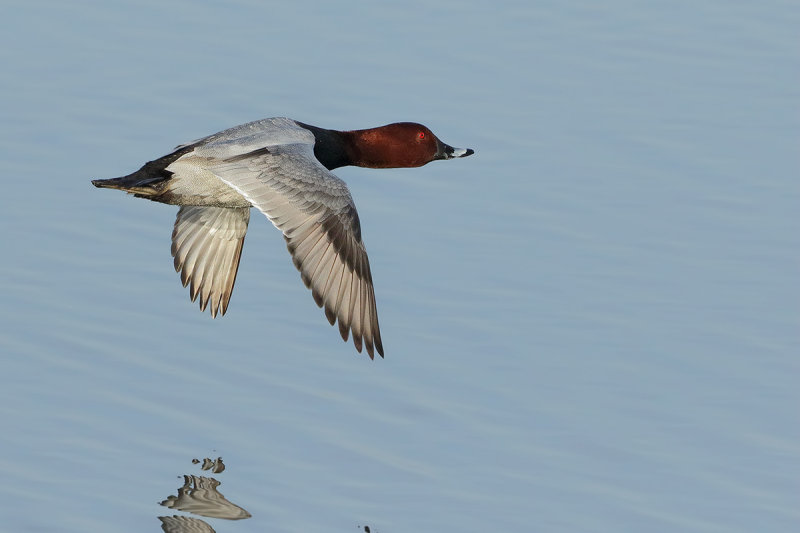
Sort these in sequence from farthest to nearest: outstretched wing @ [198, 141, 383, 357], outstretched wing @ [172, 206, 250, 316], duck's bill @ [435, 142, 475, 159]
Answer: duck's bill @ [435, 142, 475, 159]
outstretched wing @ [172, 206, 250, 316]
outstretched wing @ [198, 141, 383, 357]

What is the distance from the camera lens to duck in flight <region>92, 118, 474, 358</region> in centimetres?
835

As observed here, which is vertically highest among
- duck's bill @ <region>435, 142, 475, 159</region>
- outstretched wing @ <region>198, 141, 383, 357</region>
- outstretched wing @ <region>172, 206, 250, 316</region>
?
duck's bill @ <region>435, 142, 475, 159</region>

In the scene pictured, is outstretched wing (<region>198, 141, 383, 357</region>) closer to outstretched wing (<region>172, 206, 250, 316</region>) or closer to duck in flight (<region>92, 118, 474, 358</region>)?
duck in flight (<region>92, 118, 474, 358</region>)

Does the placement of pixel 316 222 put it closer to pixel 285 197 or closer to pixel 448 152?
pixel 285 197

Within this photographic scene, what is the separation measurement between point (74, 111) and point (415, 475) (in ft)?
19.3

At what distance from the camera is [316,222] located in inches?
336

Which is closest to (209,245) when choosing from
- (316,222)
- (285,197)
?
(285,197)

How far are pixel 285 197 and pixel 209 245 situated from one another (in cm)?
181

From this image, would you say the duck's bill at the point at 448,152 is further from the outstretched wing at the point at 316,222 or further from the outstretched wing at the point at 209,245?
the outstretched wing at the point at 316,222

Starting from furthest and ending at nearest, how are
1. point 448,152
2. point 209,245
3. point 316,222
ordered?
point 448,152 → point 209,245 → point 316,222

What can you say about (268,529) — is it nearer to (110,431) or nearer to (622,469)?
(110,431)

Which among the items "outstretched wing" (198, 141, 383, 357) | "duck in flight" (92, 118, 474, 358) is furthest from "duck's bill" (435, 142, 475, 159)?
"outstretched wing" (198, 141, 383, 357)

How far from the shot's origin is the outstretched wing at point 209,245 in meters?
10.2

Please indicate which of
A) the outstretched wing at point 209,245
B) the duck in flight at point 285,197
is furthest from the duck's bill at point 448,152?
the outstretched wing at point 209,245
